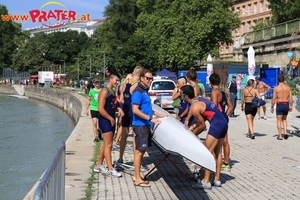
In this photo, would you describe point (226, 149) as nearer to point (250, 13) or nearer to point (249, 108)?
point (249, 108)

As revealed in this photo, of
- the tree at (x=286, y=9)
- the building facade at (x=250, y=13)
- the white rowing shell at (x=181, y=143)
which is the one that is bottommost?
the white rowing shell at (x=181, y=143)

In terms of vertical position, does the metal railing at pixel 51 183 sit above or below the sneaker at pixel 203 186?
above

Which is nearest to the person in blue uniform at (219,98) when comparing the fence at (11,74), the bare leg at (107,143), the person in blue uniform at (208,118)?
the person in blue uniform at (208,118)

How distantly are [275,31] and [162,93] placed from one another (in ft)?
49.8

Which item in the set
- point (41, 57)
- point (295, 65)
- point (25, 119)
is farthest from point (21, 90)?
point (295, 65)

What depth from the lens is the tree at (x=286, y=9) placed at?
158 ft

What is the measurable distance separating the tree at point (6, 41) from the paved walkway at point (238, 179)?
110816mm

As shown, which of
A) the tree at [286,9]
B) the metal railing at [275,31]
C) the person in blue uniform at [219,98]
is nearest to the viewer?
the person in blue uniform at [219,98]

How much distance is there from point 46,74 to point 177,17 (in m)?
42.6

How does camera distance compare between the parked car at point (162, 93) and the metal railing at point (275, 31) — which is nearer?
the parked car at point (162, 93)

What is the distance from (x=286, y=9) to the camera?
49.2 metres

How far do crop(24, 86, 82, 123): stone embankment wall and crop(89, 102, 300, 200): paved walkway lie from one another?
30.4 metres

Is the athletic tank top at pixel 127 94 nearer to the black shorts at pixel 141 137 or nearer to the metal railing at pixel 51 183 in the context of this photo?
the black shorts at pixel 141 137

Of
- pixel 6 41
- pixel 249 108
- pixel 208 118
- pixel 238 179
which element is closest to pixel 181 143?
pixel 208 118
